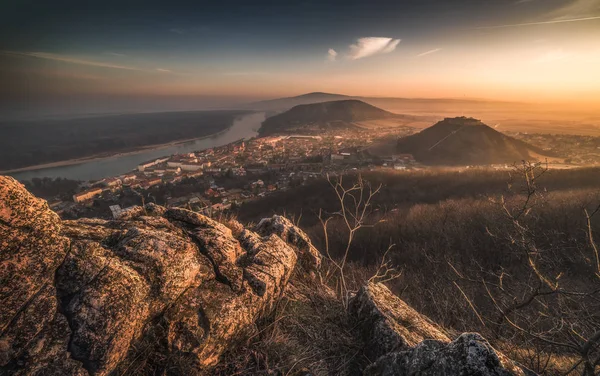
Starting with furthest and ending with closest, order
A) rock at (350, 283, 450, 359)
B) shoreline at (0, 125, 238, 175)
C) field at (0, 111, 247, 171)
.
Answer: field at (0, 111, 247, 171), shoreline at (0, 125, 238, 175), rock at (350, 283, 450, 359)

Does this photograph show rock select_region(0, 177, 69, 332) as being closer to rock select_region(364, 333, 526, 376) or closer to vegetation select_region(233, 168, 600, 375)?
rock select_region(364, 333, 526, 376)

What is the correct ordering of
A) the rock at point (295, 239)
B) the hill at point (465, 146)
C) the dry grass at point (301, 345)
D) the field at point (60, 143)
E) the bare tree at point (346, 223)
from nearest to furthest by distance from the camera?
1. the dry grass at point (301, 345)
2. the bare tree at point (346, 223)
3. the rock at point (295, 239)
4. the hill at point (465, 146)
5. the field at point (60, 143)

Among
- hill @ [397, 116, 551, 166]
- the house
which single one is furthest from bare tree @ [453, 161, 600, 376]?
hill @ [397, 116, 551, 166]

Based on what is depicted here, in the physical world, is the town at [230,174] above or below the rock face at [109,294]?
below

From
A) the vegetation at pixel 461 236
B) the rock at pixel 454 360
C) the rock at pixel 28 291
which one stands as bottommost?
the vegetation at pixel 461 236

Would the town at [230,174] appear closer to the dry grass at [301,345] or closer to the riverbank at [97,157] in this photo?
the dry grass at [301,345]

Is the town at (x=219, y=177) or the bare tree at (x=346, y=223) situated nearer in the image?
the bare tree at (x=346, y=223)

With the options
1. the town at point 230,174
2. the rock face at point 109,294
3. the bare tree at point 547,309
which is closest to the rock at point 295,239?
the rock face at point 109,294
